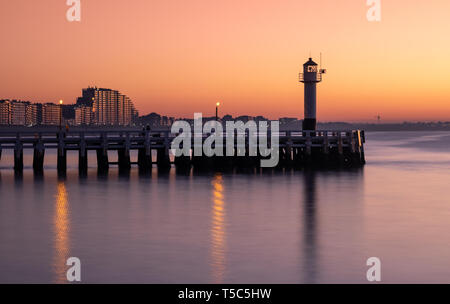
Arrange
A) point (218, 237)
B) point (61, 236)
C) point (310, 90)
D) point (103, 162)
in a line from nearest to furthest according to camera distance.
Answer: point (218, 237) < point (61, 236) < point (103, 162) < point (310, 90)

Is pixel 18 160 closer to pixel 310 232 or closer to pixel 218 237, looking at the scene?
pixel 218 237

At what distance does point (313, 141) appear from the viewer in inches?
1759

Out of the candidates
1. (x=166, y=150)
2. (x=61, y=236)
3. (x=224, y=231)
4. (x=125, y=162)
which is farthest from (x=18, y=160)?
(x=224, y=231)

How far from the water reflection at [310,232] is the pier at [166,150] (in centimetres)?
1065

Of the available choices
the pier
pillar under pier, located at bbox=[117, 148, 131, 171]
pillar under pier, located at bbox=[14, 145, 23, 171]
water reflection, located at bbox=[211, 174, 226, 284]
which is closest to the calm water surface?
water reflection, located at bbox=[211, 174, 226, 284]

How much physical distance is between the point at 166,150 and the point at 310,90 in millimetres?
11535

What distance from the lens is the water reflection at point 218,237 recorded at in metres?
12.9

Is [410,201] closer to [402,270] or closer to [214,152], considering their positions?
[402,270]

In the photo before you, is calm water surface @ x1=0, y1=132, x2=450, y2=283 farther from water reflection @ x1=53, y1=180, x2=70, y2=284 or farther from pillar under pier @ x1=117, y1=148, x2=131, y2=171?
pillar under pier @ x1=117, y1=148, x2=131, y2=171

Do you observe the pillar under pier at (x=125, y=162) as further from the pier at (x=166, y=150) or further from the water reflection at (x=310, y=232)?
the water reflection at (x=310, y=232)

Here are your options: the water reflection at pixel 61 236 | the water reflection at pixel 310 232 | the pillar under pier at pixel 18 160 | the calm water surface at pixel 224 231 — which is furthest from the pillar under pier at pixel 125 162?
the water reflection at pixel 61 236

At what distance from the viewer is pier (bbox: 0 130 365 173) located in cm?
4009

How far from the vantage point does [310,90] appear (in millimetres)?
46844

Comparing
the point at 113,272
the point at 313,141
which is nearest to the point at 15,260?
the point at 113,272
